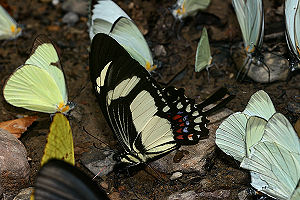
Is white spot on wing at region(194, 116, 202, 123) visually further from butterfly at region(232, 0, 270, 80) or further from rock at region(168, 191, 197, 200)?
butterfly at region(232, 0, 270, 80)

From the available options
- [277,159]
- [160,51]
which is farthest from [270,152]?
[160,51]

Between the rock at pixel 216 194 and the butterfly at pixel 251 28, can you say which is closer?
the rock at pixel 216 194

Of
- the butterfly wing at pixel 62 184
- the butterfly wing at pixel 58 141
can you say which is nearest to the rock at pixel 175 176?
the butterfly wing at pixel 58 141

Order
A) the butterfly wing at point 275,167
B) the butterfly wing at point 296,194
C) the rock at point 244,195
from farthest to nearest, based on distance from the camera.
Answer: the rock at point 244,195, the butterfly wing at point 275,167, the butterfly wing at point 296,194

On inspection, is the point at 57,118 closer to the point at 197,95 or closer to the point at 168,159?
the point at 168,159

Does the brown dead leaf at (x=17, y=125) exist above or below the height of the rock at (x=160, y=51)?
below

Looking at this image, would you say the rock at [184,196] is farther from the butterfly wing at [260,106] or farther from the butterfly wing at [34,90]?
the butterfly wing at [34,90]

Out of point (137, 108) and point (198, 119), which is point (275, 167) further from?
point (137, 108)
